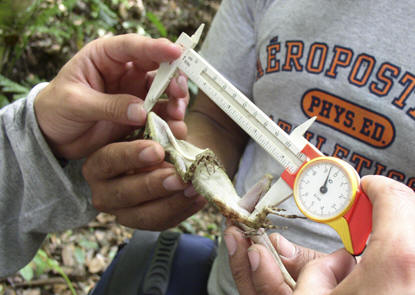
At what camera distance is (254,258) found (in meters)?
1.03

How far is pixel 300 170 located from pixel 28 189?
1162 millimetres

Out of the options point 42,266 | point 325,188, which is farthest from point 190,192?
point 42,266

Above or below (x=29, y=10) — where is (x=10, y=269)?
below

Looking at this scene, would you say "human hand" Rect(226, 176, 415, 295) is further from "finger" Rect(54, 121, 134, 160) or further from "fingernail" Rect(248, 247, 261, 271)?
"finger" Rect(54, 121, 134, 160)

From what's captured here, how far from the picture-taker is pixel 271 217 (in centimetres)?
166

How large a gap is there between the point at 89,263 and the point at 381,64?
2573 millimetres

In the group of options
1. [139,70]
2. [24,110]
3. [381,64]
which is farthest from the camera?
[139,70]

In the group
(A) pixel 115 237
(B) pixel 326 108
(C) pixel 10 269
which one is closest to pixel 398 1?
(B) pixel 326 108

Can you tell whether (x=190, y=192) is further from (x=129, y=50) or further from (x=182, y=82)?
(x=129, y=50)

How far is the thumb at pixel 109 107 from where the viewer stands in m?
1.33

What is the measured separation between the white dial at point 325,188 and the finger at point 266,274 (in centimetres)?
18

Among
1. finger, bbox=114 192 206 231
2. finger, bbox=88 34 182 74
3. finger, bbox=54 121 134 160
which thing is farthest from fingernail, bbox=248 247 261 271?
finger, bbox=54 121 134 160

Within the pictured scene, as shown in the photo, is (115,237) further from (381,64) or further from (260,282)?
(381,64)

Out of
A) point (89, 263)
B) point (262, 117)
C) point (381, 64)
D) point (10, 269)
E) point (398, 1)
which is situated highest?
point (398, 1)
